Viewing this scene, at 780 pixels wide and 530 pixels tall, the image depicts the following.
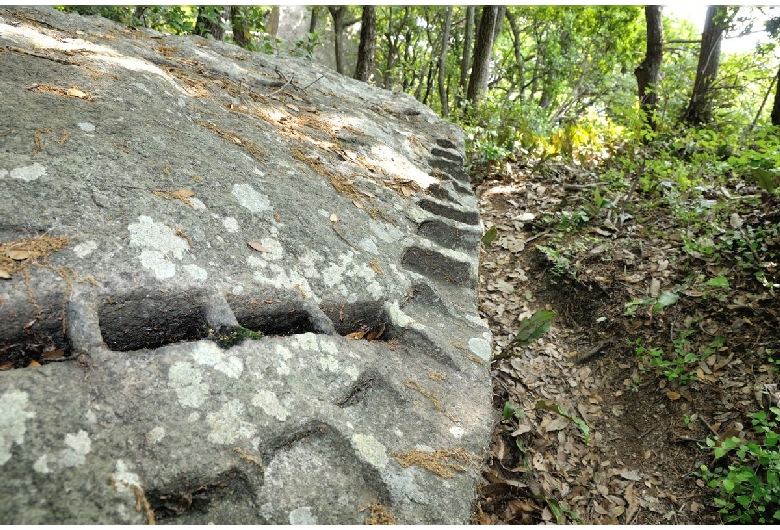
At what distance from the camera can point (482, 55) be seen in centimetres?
779

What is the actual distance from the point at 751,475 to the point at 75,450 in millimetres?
2956

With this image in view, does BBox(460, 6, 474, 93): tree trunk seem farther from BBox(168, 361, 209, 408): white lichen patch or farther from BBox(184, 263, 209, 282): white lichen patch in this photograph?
BBox(168, 361, 209, 408): white lichen patch

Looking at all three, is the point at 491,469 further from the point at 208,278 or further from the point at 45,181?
the point at 45,181

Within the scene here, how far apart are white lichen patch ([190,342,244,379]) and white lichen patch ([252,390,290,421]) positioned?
0.10 metres

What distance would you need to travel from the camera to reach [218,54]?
3.94 meters

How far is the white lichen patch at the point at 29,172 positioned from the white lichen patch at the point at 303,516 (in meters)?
1.50

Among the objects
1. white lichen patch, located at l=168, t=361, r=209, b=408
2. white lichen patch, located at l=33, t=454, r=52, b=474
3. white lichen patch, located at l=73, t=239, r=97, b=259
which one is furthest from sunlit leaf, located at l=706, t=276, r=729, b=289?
white lichen patch, located at l=33, t=454, r=52, b=474

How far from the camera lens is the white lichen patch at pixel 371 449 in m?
1.63

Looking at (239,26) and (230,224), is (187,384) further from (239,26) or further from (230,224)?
(239,26)

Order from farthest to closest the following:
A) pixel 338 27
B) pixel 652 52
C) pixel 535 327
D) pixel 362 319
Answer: pixel 338 27 → pixel 652 52 → pixel 535 327 → pixel 362 319

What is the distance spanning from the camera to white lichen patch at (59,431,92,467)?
1.21m

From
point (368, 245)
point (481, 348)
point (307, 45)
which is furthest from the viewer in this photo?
point (307, 45)

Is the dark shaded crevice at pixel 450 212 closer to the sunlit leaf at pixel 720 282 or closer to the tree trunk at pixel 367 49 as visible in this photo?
the sunlit leaf at pixel 720 282

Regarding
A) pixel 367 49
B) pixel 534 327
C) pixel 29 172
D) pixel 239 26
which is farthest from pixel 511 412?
pixel 367 49
